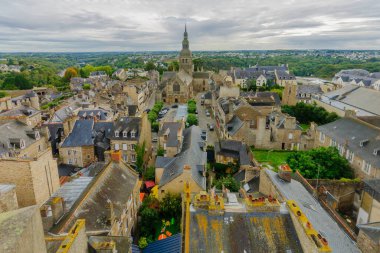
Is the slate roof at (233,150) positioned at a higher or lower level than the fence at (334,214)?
lower

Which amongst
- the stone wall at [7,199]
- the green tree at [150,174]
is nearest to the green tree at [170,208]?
the green tree at [150,174]

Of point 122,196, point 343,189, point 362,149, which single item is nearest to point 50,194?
point 122,196

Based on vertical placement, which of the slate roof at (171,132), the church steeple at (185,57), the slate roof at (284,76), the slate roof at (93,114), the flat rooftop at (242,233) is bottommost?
the slate roof at (171,132)

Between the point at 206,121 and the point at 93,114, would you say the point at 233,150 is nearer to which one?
the point at 93,114

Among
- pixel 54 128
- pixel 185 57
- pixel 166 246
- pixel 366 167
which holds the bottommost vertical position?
pixel 166 246

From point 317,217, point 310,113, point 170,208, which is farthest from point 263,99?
point 317,217

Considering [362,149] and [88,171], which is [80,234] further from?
[362,149]

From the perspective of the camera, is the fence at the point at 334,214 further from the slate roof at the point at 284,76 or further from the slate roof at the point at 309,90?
the slate roof at the point at 284,76

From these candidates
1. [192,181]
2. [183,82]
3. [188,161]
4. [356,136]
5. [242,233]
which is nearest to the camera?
[242,233]

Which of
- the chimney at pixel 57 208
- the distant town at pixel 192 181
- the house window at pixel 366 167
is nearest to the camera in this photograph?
the distant town at pixel 192 181
